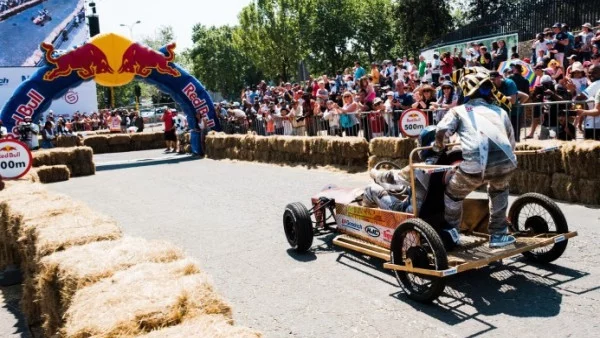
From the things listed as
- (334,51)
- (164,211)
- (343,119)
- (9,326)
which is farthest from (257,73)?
(9,326)

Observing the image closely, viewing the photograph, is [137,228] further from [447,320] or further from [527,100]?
[527,100]

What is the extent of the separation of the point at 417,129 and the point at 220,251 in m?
5.64

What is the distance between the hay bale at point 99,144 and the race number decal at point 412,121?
2053 cm

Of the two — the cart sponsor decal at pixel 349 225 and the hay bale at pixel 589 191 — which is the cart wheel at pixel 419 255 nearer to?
the cart sponsor decal at pixel 349 225

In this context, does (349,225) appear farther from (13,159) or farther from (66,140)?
(66,140)

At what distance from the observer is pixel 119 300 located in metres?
3.24

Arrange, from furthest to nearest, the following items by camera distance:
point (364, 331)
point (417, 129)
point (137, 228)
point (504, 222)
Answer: point (417, 129) → point (137, 228) → point (504, 222) → point (364, 331)

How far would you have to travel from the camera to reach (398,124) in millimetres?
12930

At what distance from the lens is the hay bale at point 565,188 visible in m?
8.38

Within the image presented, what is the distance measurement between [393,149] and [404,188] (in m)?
6.18

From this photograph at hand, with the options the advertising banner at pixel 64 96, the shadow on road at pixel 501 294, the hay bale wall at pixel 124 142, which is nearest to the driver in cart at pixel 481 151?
the shadow on road at pixel 501 294

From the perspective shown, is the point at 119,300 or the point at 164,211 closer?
the point at 119,300

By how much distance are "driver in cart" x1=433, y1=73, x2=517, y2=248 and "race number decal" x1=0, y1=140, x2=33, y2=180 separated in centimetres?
810

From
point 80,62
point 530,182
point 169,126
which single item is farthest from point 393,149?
point 169,126
